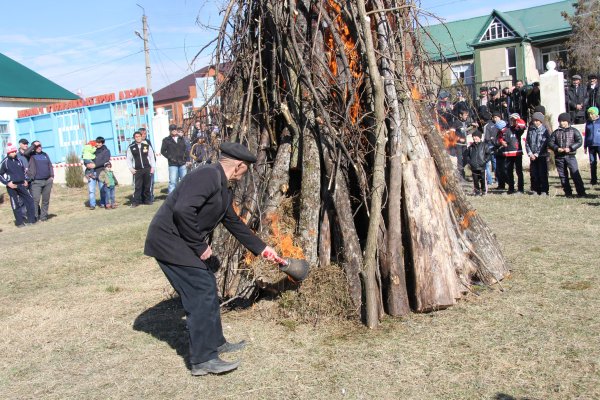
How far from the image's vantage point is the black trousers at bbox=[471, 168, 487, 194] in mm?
13334

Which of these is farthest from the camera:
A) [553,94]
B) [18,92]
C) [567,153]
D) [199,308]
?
[18,92]

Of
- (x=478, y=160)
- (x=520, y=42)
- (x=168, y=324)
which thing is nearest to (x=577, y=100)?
(x=478, y=160)

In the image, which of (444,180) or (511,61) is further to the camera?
(511,61)

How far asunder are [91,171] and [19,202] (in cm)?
213

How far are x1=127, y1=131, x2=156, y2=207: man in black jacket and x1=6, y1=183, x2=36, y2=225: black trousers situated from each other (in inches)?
104

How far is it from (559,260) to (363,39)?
361 centimetres

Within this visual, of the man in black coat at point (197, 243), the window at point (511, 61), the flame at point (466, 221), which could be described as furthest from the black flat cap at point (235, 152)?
the window at point (511, 61)

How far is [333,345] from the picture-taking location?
16.9ft

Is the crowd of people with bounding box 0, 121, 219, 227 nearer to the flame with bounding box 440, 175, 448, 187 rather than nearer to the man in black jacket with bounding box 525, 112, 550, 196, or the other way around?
the man in black jacket with bounding box 525, 112, 550, 196

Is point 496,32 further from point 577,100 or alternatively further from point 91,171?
point 91,171

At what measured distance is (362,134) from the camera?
6.00 m

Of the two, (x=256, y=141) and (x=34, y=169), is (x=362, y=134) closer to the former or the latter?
(x=256, y=141)

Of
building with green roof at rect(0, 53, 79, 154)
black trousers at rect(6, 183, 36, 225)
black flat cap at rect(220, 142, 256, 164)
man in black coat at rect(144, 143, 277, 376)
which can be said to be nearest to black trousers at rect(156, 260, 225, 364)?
man in black coat at rect(144, 143, 277, 376)

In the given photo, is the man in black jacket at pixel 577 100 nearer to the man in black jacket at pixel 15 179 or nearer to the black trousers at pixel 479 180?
the black trousers at pixel 479 180
